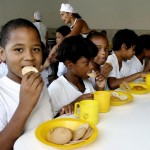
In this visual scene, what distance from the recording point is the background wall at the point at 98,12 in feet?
15.7

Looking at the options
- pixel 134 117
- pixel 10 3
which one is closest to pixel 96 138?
pixel 134 117

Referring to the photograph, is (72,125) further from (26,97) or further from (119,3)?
(119,3)

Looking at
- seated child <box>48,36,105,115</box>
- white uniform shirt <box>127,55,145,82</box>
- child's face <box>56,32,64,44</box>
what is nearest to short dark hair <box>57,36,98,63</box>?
seated child <box>48,36,105,115</box>

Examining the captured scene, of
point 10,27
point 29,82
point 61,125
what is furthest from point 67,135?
point 10,27

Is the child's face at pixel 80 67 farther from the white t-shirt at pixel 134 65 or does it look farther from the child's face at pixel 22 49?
the white t-shirt at pixel 134 65

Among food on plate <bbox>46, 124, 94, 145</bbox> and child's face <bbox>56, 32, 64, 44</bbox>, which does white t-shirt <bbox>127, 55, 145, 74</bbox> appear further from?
food on plate <bbox>46, 124, 94, 145</bbox>

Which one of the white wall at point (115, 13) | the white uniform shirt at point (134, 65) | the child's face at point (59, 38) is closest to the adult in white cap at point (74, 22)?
the child's face at point (59, 38)

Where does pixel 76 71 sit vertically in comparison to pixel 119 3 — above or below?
below

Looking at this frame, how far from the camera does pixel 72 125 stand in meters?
0.82

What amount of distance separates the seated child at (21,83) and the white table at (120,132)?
0.24 ft

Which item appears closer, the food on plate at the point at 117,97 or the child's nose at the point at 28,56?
the child's nose at the point at 28,56

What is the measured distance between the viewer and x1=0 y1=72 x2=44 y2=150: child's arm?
775 mm

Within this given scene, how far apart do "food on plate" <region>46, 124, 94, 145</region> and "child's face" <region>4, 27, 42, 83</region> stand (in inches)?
11.3

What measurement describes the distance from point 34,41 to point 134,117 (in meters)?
0.49
